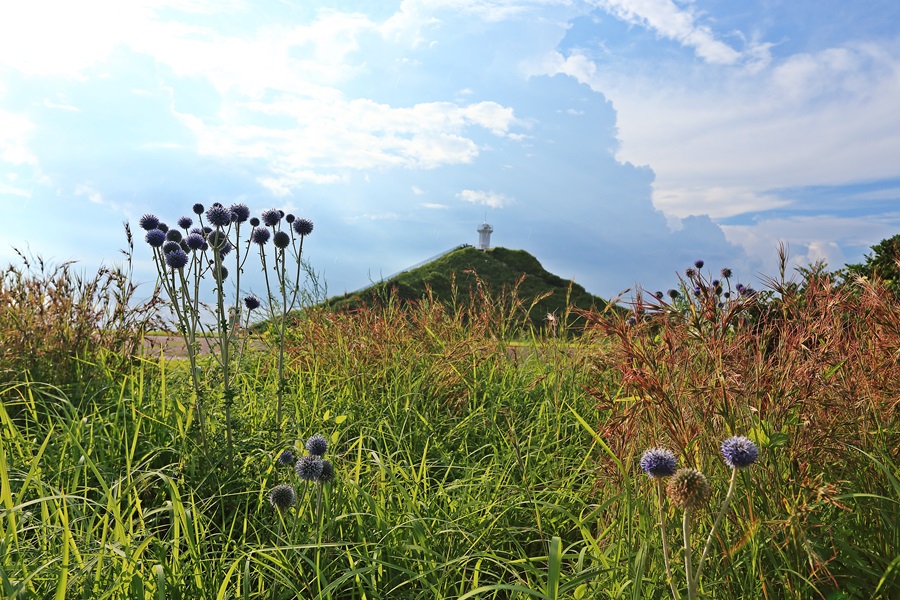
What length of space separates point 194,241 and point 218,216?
0.72 ft

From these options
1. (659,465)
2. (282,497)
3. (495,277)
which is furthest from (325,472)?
(495,277)

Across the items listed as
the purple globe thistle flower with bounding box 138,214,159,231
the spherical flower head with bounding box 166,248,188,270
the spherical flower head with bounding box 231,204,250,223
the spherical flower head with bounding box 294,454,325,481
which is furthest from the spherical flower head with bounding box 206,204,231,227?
the spherical flower head with bounding box 294,454,325,481

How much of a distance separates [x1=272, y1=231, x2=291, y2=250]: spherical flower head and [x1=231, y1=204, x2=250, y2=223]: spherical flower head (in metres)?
0.22

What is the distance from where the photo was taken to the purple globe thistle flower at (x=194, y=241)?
12.7 feet

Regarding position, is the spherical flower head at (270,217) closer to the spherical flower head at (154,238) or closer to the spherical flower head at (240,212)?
the spherical flower head at (240,212)

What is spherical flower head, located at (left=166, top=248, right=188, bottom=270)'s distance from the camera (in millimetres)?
3707

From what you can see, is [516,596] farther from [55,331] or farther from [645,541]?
[55,331]

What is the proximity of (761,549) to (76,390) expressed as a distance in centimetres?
518

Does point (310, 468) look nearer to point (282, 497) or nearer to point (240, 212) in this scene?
point (282, 497)

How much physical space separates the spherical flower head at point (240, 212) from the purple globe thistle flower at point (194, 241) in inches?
10.4

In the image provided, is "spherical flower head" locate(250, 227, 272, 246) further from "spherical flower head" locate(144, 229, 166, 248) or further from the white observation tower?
the white observation tower

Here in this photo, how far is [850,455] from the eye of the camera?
2.72 meters

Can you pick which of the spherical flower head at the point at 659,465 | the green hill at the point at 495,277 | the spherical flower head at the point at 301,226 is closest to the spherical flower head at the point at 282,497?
the spherical flower head at the point at 659,465

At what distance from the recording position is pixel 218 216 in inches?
151
